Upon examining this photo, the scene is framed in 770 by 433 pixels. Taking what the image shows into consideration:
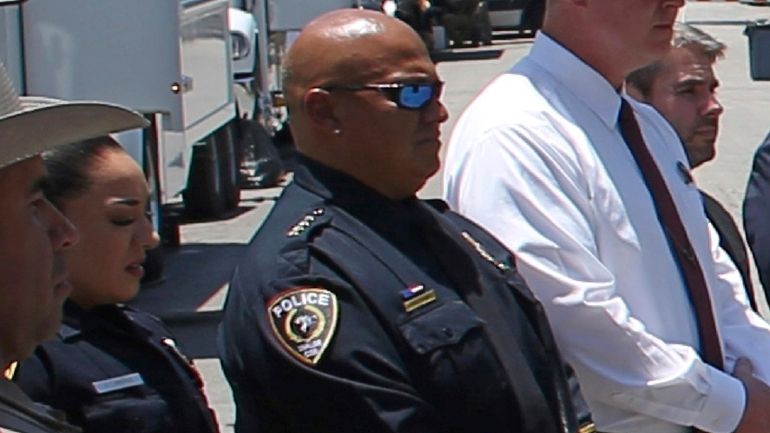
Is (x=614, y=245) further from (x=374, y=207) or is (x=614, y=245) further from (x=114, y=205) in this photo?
(x=114, y=205)

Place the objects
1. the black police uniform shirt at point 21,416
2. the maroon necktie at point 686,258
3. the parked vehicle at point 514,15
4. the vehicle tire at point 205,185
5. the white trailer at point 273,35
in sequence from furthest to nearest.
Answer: the parked vehicle at point 514,15
the white trailer at point 273,35
the vehicle tire at point 205,185
the maroon necktie at point 686,258
the black police uniform shirt at point 21,416

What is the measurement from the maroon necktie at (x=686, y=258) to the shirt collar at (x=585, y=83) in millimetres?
102

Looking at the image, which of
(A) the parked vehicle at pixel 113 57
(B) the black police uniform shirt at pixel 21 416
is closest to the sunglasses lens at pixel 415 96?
(B) the black police uniform shirt at pixel 21 416

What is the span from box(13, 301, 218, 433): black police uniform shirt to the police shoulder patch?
16.2 inches

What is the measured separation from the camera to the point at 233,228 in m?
Result: 12.1

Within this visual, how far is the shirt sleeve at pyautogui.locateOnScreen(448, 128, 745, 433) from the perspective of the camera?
304 centimetres

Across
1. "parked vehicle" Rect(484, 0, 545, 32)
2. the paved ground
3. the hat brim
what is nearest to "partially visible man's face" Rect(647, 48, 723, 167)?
the hat brim

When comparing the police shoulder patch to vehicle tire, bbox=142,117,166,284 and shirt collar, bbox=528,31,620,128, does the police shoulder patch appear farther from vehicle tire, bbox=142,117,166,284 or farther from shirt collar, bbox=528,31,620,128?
vehicle tire, bbox=142,117,166,284

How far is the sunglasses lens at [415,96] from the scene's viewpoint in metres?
2.71

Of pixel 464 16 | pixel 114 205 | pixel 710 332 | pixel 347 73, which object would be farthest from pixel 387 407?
pixel 464 16

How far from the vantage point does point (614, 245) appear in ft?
10.3

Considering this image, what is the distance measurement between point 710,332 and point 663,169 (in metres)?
0.35

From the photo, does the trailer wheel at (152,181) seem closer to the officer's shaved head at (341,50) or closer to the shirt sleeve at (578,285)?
the shirt sleeve at (578,285)

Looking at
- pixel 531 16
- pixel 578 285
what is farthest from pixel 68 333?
pixel 531 16
